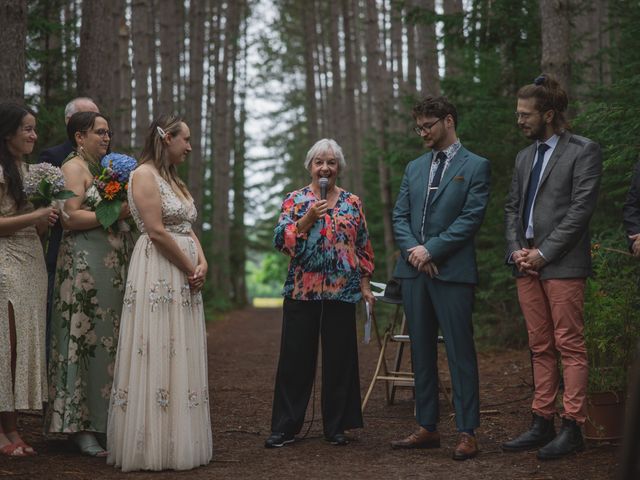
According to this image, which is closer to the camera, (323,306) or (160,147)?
(160,147)

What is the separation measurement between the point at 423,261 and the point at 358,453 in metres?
1.48

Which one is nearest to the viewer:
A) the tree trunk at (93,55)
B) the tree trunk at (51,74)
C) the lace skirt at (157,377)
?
the lace skirt at (157,377)

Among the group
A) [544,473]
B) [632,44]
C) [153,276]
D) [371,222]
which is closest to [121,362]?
[153,276]

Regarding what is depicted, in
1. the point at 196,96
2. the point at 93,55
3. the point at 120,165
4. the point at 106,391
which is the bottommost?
the point at 106,391

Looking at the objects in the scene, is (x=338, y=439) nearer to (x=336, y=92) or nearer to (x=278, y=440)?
(x=278, y=440)

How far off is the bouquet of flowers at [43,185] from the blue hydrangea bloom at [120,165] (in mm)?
365

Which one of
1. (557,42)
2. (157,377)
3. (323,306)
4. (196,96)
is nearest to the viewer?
(157,377)

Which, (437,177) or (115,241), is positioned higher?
(437,177)

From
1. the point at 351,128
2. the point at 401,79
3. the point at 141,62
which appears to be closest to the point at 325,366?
the point at 141,62

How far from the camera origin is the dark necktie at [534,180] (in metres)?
5.59

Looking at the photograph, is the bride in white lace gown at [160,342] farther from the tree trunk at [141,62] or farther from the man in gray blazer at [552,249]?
the tree trunk at [141,62]

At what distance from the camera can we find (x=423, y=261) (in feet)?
18.1

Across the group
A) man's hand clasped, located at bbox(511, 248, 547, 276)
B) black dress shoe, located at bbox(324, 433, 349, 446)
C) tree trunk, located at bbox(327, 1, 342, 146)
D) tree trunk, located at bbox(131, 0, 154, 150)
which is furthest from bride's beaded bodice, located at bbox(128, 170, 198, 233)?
tree trunk, located at bbox(327, 1, 342, 146)

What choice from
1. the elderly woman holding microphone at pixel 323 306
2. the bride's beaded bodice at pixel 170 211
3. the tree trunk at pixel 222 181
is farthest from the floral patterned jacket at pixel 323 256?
the tree trunk at pixel 222 181
